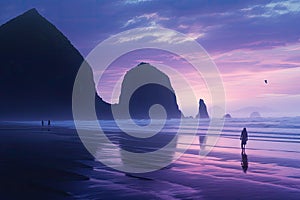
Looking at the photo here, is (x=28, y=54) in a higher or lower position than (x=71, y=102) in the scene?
higher

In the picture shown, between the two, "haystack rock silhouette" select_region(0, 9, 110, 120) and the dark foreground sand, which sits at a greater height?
"haystack rock silhouette" select_region(0, 9, 110, 120)

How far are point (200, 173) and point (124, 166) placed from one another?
3.78 metres

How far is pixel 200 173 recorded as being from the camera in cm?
1573

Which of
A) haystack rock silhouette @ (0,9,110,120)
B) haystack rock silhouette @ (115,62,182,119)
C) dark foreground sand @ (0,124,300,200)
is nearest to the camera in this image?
dark foreground sand @ (0,124,300,200)

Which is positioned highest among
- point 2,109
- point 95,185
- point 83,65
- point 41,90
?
point 83,65

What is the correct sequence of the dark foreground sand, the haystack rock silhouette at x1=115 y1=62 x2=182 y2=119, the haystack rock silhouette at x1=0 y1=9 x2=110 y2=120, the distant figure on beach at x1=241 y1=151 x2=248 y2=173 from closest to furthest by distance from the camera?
the dark foreground sand → the distant figure on beach at x1=241 y1=151 x2=248 y2=173 → the haystack rock silhouette at x1=0 y1=9 x2=110 y2=120 → the haystack rock silhouette at x1=115 y1=62 x2=182 y2=119

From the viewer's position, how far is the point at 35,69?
132125 millimetres

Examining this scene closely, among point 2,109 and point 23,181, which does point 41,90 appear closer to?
point 2,109

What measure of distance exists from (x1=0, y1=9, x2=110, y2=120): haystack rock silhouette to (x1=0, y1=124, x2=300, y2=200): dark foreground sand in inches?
4077

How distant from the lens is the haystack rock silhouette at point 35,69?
119688mm

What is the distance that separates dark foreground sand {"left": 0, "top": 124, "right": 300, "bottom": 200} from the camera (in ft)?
36.0

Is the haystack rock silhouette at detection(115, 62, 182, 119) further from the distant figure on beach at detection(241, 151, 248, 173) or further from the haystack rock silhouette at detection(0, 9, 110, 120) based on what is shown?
the distant figure on beach at detection(241, 151, 248, 173)

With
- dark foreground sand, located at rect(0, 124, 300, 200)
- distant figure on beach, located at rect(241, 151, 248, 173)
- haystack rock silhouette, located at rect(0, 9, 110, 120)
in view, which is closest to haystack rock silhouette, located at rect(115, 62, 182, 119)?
haystack rock silhouette, located at rect(0, 9, 110, 120)

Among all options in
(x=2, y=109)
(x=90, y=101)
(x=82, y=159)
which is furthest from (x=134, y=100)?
(x=82, y=159)
